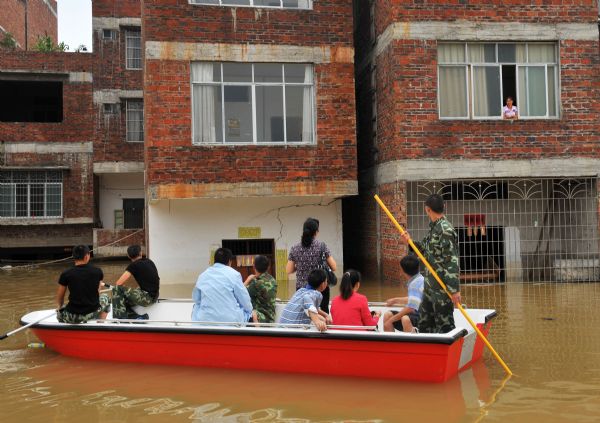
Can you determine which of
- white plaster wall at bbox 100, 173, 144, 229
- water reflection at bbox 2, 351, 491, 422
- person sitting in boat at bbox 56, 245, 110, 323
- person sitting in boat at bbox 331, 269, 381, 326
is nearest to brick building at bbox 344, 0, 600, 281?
person sitting in boat at bbox 331, 269, 381, 326

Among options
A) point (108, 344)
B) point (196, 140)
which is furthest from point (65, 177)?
point (108, 344)

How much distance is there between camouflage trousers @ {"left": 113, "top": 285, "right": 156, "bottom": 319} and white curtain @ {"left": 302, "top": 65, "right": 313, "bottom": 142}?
6451 millimetres

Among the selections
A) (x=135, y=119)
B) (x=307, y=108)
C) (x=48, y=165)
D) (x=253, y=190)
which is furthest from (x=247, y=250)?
(x=48, y=165)

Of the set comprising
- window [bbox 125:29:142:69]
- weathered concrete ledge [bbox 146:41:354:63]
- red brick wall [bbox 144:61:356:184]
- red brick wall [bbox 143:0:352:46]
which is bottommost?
red brick wall [bbox 144:61:356:184]

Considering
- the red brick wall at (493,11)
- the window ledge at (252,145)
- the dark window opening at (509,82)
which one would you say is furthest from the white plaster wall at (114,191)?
the dark window opening at (509,82)

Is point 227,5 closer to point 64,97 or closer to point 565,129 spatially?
point 565,129

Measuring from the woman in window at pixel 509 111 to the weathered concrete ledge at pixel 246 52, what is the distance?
3.45 metres

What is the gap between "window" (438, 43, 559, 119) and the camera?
43.7ft

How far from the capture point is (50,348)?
8.09m

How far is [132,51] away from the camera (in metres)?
22.8

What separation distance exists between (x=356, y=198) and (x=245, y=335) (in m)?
10.0

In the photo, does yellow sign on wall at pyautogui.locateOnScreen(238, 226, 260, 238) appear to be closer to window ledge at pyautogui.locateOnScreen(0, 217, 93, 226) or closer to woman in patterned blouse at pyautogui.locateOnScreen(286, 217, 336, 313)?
woman in patterned blouse at pyautogui.locateOnScreen(286, 217, 336, 313)

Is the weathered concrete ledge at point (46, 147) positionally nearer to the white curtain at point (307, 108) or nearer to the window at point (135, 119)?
the window at point (135, 119)

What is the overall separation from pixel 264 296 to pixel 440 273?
2295 millimetres
